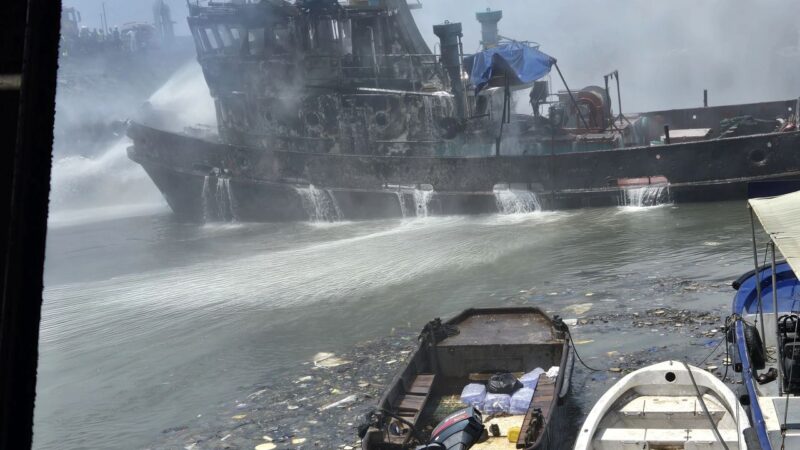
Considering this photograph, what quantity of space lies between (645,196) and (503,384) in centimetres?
1229

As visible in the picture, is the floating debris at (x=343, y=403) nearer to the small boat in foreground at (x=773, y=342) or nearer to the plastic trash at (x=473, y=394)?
the plastic trash at (x=473, y=394)

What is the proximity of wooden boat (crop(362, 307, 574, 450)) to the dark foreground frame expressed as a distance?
548cm

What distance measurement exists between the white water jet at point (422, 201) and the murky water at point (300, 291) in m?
0.48

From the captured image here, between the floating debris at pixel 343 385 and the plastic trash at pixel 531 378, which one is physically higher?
the plastic trash at pixel 531 378

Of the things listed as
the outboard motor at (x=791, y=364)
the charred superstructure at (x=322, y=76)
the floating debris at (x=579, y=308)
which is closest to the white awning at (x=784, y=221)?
the outboard motor at (x=791, y=364)

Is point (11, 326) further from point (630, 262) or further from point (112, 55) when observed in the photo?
point (112, 55)

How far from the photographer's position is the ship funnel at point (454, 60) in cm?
2186

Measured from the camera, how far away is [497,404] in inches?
312

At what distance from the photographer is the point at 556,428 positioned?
7.24 m

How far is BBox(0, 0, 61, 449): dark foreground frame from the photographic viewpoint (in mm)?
1266

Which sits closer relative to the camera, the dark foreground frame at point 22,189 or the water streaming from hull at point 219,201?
the dark foreground frame at point 22,189

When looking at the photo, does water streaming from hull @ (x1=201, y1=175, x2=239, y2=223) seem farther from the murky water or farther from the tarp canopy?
the tarp canopy

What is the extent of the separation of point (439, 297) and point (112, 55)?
196 ft

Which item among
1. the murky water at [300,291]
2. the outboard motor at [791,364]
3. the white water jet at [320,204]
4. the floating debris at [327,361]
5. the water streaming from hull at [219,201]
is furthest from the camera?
the water streaming from hull at [219,201]
